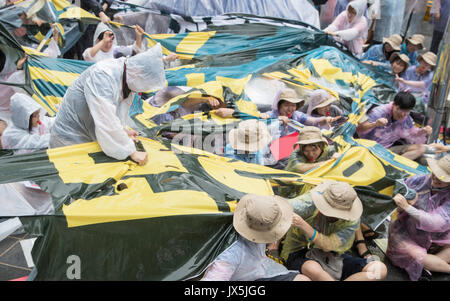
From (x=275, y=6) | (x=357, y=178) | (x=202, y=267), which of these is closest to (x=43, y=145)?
(x=202, y=267)

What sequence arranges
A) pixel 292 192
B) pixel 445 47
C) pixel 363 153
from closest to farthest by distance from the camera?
pixel 292 192 → pixel 363 153 → pixel 445 47

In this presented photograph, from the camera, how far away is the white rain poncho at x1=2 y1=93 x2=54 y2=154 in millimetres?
3340

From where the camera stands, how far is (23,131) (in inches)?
135

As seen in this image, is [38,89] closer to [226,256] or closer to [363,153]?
[226,256]

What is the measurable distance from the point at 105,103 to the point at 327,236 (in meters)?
1.62

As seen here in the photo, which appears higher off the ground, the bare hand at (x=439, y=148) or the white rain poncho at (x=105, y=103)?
the white rain poncho at (x=105, y=103)

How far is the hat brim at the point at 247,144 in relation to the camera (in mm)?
3219

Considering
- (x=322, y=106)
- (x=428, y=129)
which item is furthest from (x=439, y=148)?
(x=322, y=106)

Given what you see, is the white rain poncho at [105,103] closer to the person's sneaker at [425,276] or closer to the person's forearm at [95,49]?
the person's forearm at [95,49]

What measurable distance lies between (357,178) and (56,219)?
2.02 meters

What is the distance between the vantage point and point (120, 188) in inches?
89.8

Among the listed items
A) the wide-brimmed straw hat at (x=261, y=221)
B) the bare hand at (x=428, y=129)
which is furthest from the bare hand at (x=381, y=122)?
the wide-brimmed straw hat at (x=261, y=221)

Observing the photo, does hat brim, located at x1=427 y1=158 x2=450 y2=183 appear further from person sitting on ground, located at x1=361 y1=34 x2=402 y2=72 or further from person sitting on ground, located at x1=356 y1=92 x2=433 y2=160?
person sitting on ground, located at x1=361 y1=34 x2=402 y2=72

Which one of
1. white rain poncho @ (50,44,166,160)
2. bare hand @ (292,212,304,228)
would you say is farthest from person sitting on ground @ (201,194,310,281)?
white rain poncho @ (50,44,166,160)
